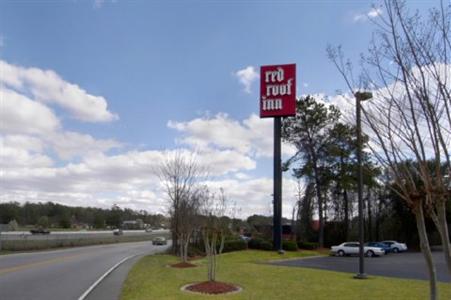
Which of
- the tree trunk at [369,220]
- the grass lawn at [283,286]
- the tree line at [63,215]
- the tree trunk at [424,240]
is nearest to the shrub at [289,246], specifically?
the tree trunk at [369,220]

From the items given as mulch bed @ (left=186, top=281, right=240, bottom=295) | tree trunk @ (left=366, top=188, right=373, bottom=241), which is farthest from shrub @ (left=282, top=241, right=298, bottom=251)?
mulch bed @ (left=186, top=281, right=240, bottom=295)

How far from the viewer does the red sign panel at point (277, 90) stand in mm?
38375

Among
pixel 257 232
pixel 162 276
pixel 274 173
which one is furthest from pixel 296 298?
pixel 257 232

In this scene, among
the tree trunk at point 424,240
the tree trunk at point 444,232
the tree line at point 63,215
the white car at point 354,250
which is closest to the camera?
the tree trunk at point 444,232

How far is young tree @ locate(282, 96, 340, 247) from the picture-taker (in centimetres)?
5312

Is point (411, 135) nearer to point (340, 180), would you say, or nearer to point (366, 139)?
point (366, 139)

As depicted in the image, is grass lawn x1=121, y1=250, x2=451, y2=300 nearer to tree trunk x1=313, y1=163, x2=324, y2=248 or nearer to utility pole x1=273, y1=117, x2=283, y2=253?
utility pole x1=273, y1=117, x2=283, y2=253

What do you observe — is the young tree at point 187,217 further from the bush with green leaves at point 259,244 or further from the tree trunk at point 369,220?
the tree trunk at point 369,220

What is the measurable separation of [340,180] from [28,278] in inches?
1555

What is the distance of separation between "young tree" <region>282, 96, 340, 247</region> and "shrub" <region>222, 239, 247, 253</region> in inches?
582

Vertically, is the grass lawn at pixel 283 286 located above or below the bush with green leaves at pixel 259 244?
below

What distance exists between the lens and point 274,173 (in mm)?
38562

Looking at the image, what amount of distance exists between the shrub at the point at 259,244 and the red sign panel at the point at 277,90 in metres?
10.9

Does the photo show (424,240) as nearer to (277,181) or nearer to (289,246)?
(277,181)
